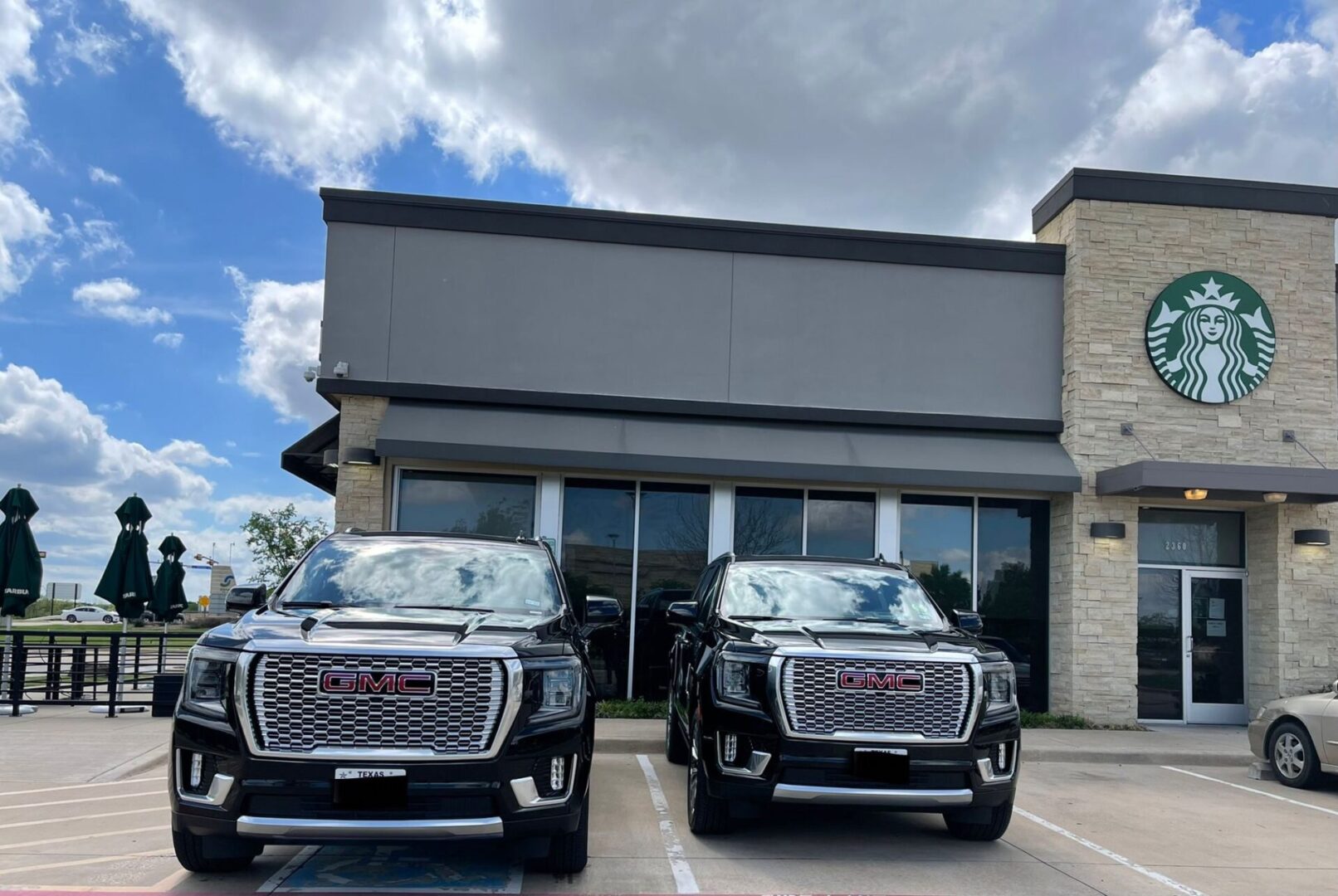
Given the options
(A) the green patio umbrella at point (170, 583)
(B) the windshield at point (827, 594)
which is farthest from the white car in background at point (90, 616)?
(B) the windshield at point (827, 594)

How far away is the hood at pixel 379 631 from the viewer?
17.4 ft

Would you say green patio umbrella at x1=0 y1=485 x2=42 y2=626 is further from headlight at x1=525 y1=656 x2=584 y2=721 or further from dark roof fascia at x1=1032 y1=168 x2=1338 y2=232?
dark roof fascia at x1=1032 y1=168 x2=1338 y2=232

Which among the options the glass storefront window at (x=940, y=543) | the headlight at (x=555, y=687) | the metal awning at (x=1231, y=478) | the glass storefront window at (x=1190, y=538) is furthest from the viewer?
the glass storefront window at (x=1190, y=538)

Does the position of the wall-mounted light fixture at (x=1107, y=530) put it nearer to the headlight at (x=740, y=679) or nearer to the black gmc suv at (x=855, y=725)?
the black gmc suv at (x=855, y=725)

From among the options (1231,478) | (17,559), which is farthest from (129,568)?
(1231,478)

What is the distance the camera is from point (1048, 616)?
593 inches

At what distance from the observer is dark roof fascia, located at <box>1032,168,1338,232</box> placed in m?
15.1

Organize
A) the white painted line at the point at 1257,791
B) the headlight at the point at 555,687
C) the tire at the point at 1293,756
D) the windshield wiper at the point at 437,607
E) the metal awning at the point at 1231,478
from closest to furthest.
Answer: the headlight at the point at 555,687
the windshield wiper at the point at 437,607
the white painted line at the point at 1257,791
the tire at the point at 1293,756
the metal awning at the point at 1231,478

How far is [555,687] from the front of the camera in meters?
5.51

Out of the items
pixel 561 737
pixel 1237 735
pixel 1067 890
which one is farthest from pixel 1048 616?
pixel 561 737

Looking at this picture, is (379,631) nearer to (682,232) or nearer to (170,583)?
(682,232)

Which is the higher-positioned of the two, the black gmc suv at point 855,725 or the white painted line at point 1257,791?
the black gmc suv at point 855,725

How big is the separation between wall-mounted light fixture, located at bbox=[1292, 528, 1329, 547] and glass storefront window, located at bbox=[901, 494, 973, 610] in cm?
445

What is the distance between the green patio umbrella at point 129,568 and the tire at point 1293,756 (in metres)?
13.8
